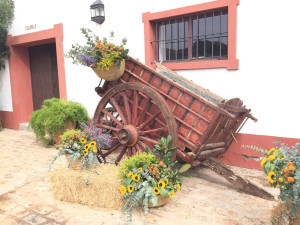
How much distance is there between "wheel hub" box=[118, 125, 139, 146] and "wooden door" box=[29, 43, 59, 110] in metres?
4.84

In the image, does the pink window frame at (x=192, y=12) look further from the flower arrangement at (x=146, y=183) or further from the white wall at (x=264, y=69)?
the flower arrangement at (x=146, y=183)

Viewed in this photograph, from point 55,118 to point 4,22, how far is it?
3.81 meters

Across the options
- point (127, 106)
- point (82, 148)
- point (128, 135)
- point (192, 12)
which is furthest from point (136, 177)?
point (192, 12)

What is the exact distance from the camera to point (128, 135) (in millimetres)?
3549

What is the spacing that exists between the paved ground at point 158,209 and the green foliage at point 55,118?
150 centimetres

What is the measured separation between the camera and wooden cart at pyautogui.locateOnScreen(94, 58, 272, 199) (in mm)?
3240

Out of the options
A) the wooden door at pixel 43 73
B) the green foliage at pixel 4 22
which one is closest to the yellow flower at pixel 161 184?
the wooden door at pixel 43 73

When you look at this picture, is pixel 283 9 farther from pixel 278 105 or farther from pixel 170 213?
pixel 170 213

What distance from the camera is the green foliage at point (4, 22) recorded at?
281 inches

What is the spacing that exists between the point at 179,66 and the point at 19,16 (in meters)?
5.19

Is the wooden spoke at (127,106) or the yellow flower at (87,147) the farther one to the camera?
the wooden spoke at (127,106)

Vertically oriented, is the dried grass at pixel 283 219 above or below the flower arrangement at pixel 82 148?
below

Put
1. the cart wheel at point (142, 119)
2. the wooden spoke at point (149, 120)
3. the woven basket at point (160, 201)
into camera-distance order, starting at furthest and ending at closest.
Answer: the wooden spoke at point (149, 120) → the cart wheel at point (142, 119) → the woven basket at point (160, 201)

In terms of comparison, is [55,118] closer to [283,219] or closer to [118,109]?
[118,109]
